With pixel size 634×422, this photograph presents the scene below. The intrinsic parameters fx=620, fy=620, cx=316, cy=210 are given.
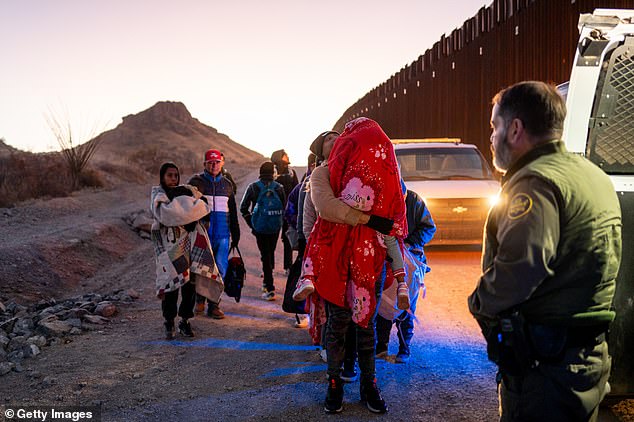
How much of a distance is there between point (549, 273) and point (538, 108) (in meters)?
0.62

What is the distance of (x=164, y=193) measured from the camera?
6500 mm

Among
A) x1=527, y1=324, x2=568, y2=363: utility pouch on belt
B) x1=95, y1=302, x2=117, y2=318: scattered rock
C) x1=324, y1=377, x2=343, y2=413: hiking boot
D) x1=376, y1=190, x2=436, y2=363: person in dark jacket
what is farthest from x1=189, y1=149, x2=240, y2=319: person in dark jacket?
x1=527, y1=324, x2=568, y2=363: utility pouch on belt

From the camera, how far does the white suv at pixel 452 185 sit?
10.4m

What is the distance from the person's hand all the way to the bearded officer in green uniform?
1840mm

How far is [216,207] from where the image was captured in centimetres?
753

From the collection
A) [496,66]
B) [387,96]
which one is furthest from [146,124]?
[496,66]

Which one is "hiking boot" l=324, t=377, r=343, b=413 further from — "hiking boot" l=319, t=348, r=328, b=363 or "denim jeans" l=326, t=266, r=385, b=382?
"hiking boot" l=319, t=348, r=328, b=363

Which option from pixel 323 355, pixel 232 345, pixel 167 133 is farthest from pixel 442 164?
pixel 167 133

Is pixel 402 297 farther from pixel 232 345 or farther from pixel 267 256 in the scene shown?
pixel 267 256

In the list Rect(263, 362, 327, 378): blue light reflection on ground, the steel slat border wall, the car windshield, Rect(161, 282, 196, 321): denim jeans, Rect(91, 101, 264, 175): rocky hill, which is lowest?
Rect(263, 362, 327, 378): blue light reflection on ground

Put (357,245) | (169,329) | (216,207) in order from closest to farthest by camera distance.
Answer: (357,245) < (169,329) < (216,207)

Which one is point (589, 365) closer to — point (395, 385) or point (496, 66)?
point (395, 385)

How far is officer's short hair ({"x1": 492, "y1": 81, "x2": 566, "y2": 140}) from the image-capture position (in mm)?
2311

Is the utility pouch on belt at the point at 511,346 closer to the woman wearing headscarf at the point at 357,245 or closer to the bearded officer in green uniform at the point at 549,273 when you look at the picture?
the bearded officer in green uniform at the point at 549,273
